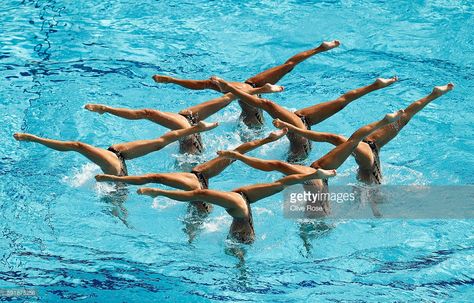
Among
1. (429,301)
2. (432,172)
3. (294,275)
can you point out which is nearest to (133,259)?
(294,275)

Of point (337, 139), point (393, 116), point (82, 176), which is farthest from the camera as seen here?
point (82, 176)

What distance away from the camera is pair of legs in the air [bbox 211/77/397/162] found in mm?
5773

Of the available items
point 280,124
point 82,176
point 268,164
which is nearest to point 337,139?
point 280,124

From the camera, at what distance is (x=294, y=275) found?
5.39 meters

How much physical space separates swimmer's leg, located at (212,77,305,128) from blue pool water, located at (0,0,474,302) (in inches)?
19.8

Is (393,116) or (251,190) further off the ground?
(393,116)

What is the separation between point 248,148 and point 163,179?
592mm

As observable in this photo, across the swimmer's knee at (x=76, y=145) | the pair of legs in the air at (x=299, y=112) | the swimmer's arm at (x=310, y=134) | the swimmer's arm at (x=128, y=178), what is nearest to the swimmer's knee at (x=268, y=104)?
the pair of legs in the air at (x=299, y=112)

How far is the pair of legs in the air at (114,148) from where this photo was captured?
5445 mm

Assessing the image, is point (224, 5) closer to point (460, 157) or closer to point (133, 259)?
point (460, 157)

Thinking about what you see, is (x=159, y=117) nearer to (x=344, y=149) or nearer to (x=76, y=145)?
(x=76, y=145)

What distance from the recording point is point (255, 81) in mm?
6340

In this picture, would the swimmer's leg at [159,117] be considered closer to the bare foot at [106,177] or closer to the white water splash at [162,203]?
the white water splash at [162,203]

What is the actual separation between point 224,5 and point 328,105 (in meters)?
3.58
